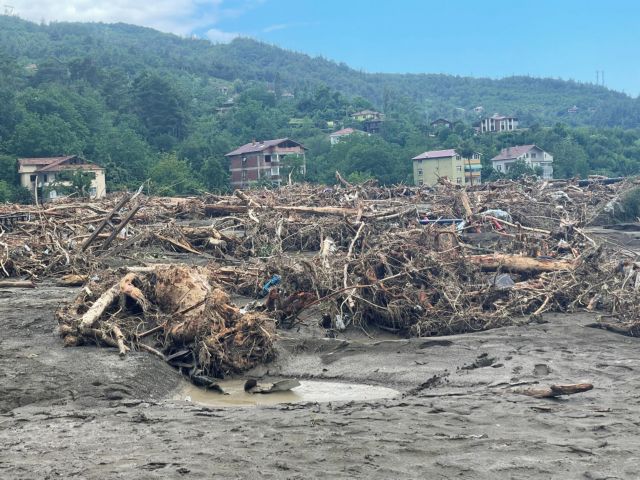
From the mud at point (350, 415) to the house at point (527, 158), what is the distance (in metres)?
54.8

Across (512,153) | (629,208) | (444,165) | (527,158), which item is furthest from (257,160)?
(629,208)

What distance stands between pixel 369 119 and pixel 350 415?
95252 mm

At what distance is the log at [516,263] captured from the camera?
13297 mm

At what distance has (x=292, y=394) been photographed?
921 centimetres

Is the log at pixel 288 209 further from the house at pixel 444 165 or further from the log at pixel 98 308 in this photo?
the house at pixel 444 165

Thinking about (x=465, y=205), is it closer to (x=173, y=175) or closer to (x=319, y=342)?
(x=319, y=342)

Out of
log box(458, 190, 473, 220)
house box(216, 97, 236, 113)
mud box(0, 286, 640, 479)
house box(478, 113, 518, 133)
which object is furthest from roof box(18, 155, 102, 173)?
house box(478, 113, 518, 133)

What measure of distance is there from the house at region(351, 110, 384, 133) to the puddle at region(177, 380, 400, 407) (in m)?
85.2

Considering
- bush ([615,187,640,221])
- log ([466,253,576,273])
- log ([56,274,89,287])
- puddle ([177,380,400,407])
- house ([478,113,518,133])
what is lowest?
puddle ([177,380,400,407])

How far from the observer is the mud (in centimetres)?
570

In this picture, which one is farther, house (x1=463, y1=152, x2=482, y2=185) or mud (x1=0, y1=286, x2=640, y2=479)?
house (x1=463, y1=152, x2=482, y2=185)

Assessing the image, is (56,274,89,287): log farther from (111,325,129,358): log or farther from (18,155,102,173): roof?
(18,155,102,173): roof

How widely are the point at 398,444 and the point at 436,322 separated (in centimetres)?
547

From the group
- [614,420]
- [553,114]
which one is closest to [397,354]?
[614,420]
